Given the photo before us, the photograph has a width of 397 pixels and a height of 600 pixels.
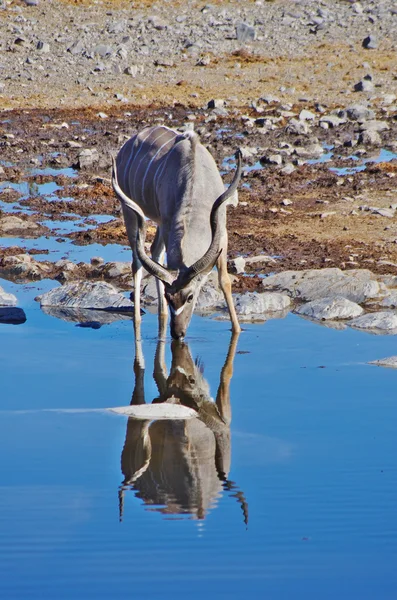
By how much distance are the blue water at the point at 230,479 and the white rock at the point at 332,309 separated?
2.26 ft

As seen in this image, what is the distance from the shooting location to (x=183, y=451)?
6777 millimetres

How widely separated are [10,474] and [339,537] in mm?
2027

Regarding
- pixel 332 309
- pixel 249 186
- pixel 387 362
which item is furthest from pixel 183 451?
pixel 249 186

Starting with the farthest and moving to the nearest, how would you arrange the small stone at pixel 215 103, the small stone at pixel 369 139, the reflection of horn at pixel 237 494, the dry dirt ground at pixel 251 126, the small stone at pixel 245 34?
the small stone at pixel 245 34 < the small stone at pixel 215 103 < the small stone at pixel 369 139 < the dry dirt ground at pixel 251 126 < the reflection of horn at pixel 237 494

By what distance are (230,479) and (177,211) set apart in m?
3.43

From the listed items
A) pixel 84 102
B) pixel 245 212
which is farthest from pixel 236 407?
pixel 84 102

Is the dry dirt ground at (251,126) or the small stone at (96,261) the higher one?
the small stone at (96,261)

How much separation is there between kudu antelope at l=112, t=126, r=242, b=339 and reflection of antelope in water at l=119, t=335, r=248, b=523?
770 mm

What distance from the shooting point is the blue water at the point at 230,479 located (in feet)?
16.7

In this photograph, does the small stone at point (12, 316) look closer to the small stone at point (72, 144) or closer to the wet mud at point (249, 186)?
the wet mud at point (249, 186)

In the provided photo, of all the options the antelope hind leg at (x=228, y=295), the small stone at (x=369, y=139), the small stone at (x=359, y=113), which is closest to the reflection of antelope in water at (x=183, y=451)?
the antelope hind leg at (x=228, y=295)

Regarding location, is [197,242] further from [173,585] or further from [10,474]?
[173,585]

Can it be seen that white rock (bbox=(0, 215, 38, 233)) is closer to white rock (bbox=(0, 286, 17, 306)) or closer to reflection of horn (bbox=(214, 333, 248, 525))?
white rock (bbox=(0, 286, 17, 306))

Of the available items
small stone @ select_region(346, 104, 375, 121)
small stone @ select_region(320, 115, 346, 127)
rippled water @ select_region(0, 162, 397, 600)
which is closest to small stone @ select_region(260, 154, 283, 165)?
small stone @ select_region(320, 115, 346, 127)
